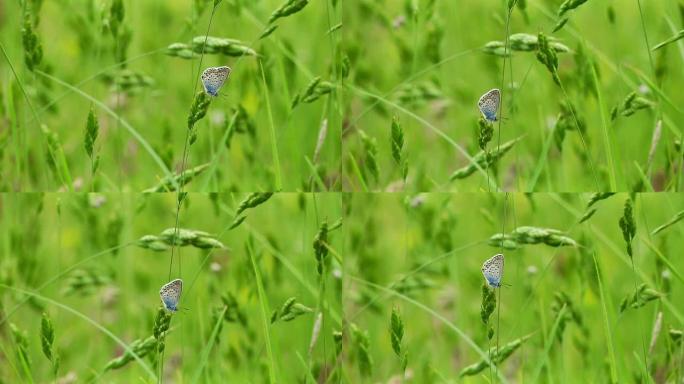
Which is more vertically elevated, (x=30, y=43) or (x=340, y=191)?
(x=30, y=43)

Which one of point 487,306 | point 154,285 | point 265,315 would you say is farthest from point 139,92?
point 487,306

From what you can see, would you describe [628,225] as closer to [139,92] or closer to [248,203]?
[248,203]

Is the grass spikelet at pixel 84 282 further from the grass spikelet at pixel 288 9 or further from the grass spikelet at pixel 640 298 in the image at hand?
the grass spikelet at pixel 640 298

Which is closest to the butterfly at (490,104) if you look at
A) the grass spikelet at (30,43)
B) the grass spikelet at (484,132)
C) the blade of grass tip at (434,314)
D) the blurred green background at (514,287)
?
the grass spikelet at (484,132)

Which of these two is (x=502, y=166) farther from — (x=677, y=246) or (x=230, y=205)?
(x=230, y=205)

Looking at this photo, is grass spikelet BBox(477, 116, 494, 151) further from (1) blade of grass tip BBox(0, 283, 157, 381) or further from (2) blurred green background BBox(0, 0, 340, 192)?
(1) blade of grass tip BBox(0, 283, 157, 381)
